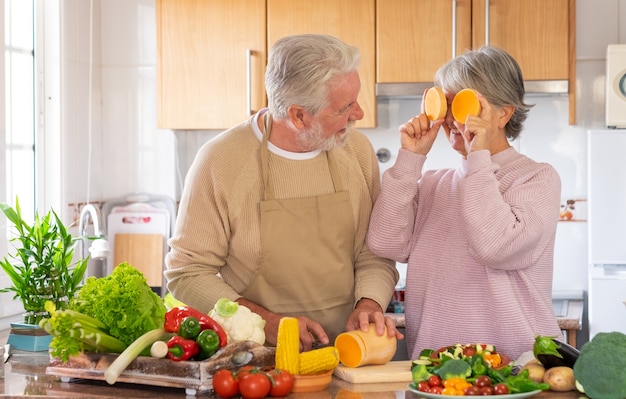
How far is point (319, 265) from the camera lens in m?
2.37

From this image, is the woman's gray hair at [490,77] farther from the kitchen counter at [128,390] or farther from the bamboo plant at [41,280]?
the bamboo plant at [41,280]

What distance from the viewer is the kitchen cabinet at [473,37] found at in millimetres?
3900

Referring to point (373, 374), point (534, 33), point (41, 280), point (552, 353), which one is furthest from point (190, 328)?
point (534, 33)

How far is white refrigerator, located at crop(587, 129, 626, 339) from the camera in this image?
3701mm

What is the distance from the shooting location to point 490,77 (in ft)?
7.16

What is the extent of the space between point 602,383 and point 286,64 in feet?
3.33

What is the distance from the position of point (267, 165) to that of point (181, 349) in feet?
2.05

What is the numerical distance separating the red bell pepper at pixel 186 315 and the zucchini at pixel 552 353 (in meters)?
0.62

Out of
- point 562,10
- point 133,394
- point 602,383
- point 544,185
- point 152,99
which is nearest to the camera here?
point 602,383

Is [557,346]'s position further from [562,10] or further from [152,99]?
[152,99]

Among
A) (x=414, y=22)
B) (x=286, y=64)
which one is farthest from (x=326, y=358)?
(x=414, y=22)

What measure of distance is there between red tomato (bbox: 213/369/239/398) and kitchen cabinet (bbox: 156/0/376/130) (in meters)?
2.36

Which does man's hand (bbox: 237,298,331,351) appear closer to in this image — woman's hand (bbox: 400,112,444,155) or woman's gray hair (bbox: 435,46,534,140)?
woman's hand (bbox: 400,112,444,155)

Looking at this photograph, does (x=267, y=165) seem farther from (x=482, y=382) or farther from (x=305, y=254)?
(x=482, y=382)
